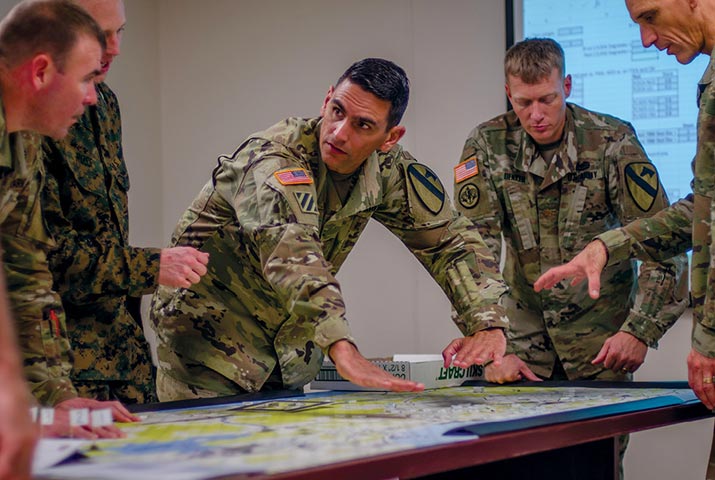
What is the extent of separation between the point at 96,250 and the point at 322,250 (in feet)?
1.85

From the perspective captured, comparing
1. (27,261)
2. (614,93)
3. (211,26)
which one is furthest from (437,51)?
(27,261)

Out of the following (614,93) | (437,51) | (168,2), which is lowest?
(614,93)

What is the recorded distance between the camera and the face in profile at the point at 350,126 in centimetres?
231

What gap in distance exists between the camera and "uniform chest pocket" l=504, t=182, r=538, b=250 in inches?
120

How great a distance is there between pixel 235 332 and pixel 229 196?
37cm

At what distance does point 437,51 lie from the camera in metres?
4.50

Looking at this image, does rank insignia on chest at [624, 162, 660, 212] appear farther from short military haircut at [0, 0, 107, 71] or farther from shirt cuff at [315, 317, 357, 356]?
short military haircut at [0, 0, 107, 71]

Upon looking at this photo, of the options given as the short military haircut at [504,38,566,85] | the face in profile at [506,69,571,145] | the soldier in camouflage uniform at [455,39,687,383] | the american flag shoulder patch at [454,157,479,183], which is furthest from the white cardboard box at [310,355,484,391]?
the short military haircut at [504,38,566,85]

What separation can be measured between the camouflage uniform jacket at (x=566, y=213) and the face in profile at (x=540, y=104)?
7cm

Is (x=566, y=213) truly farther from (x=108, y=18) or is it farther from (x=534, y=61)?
(x=108, y=18)

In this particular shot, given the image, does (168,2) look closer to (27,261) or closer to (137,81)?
(137,81)

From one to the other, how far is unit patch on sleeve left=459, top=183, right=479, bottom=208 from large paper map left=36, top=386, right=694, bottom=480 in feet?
2.91

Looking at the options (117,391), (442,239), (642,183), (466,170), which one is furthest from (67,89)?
(642,183)

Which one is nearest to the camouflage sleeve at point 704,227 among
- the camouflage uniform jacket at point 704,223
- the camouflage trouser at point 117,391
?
the camouflage uniform jacket at point 704,223
